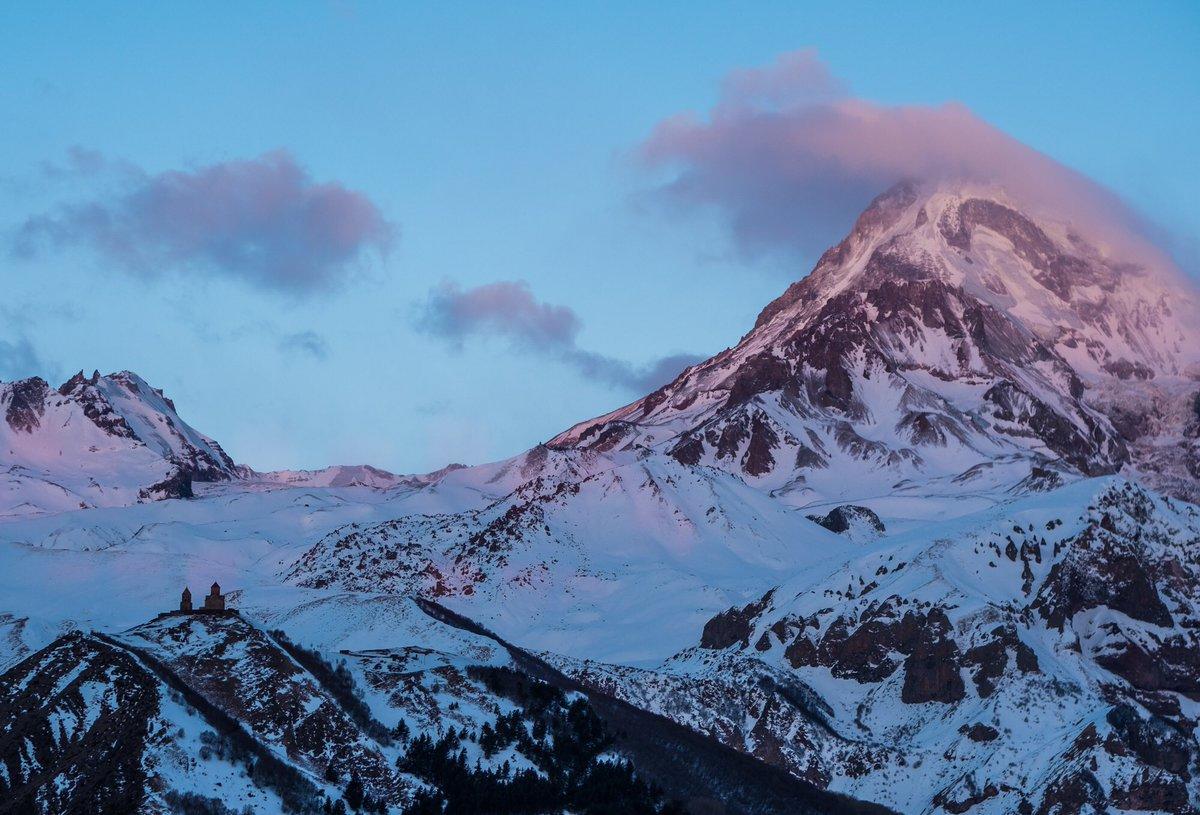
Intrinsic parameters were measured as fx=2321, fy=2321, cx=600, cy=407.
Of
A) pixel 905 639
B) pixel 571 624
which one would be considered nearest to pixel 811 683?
pixel 905 639

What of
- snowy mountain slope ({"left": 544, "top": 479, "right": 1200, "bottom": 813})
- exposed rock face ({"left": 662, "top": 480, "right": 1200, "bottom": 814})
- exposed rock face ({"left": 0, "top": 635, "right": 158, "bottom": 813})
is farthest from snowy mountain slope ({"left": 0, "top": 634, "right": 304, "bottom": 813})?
snowy mountain slope ({"left": 544, "top": 479, "right": 1200, "bottom": 813})

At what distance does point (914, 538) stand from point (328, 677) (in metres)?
90.4

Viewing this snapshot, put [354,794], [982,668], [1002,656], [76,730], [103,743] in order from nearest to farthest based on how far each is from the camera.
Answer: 1. [103,743]
2. [76,730]
3. [354,794]
4. [982,668]
5. [1002,656]

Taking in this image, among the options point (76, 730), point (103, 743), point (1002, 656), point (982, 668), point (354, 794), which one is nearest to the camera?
point (103, 743)

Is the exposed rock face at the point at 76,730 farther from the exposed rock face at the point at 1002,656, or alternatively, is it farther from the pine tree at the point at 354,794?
the exposed rock face at the point at 1002,656

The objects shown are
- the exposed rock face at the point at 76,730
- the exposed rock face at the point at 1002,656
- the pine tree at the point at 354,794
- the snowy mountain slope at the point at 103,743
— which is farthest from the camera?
the exposed rock face at the point at 1002,656

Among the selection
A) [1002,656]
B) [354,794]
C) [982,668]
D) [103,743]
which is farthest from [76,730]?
[1002,656]

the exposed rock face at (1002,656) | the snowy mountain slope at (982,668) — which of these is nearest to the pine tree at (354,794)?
the exposed rock face at (1002,656)

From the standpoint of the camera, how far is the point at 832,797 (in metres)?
142

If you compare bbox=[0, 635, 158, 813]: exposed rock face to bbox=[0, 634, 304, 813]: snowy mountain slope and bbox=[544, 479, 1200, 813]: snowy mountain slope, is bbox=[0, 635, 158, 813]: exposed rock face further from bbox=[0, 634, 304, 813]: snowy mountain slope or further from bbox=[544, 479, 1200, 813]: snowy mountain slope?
bbox=[544, 479, 1200, 813]: snowy mountain slope

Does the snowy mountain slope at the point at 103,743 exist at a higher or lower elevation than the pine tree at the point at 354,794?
higher

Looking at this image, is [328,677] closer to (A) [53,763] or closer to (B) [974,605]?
(A) [53,763]

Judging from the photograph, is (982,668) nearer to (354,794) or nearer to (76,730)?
(354,794)

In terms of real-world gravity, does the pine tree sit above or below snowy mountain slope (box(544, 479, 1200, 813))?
below
